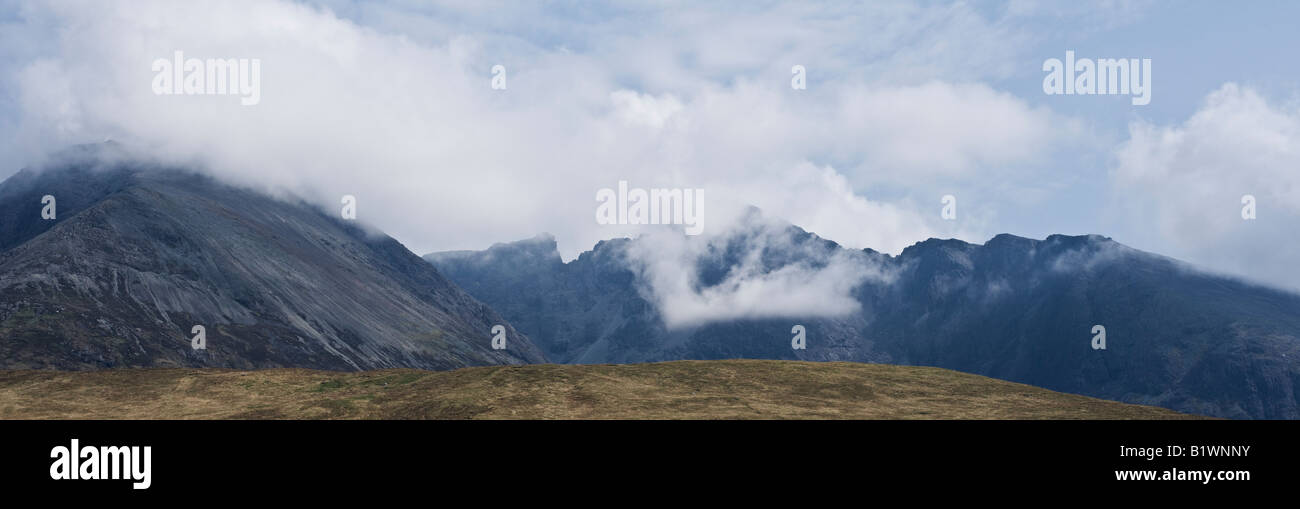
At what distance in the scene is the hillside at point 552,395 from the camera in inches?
1907

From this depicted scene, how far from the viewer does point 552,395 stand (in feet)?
165

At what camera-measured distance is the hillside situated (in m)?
48.4
